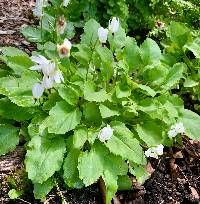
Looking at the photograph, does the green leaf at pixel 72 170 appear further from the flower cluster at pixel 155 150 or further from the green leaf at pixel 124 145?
the flower cluster at pixel 155 150

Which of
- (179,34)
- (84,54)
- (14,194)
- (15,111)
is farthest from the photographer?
(179,34)

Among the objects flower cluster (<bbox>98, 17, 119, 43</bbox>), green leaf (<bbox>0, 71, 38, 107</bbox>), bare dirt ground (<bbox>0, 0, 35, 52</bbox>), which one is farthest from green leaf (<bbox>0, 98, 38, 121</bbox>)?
bare dirt ground (<bbox>0, 0, 35, 52</bbox>)

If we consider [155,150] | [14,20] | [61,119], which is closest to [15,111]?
[61,119]

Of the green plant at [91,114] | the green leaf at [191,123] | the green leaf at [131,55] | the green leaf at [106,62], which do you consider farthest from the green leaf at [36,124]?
the green leaf at [191,123]

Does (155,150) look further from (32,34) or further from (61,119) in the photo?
(32,34)

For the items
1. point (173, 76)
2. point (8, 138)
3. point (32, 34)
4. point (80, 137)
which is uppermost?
point (173, 76)

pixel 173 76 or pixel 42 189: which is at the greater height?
pixel 173 76

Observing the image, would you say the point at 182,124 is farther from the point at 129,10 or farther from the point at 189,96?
the point at 129,10
